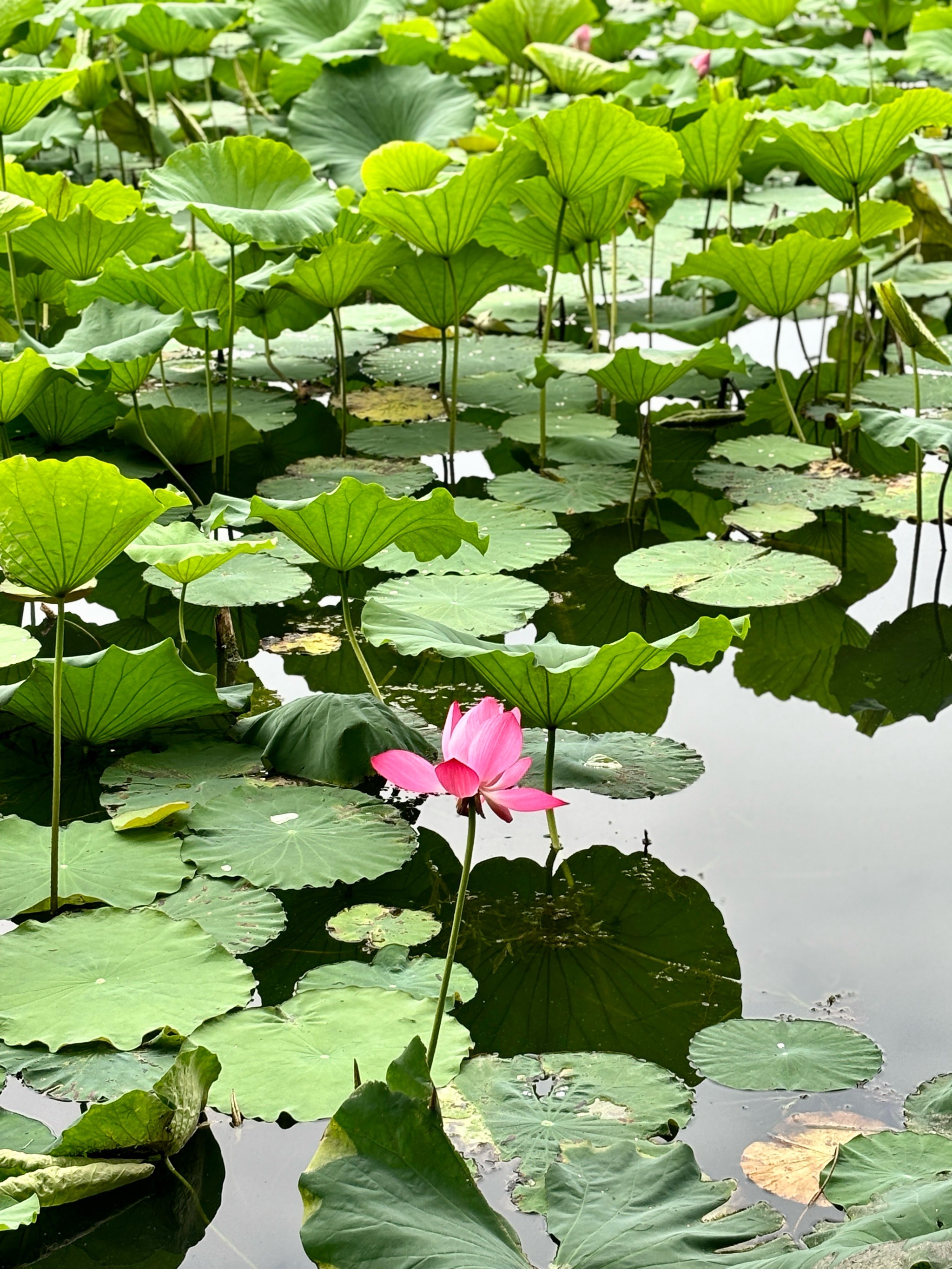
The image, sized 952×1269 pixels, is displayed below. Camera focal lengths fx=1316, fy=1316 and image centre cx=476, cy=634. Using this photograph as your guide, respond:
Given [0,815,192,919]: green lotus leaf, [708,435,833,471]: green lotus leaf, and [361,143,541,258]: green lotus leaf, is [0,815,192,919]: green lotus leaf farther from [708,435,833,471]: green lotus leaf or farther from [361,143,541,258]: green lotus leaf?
[708,435,833,471]: green lotus leaf

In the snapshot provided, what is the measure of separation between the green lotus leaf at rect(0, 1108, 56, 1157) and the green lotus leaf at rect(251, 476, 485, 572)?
0.77 meters

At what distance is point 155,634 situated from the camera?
7.68ft

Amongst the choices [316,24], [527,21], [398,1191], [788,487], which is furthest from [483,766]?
[316,24]

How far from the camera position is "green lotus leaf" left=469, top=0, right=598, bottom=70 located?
4.45 meters

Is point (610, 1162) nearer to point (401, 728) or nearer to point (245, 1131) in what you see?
point (245, 1131)

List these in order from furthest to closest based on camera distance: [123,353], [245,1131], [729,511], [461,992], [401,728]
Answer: [729,511] → [123,353] → [401,728] → [461,992] → [245,1131]

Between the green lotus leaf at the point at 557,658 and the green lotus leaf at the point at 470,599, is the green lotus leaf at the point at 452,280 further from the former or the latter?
the green lotus leaf at the point at 557,658

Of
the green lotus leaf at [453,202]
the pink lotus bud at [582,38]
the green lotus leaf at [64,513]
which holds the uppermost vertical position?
the pink lotus bud at [582,38]

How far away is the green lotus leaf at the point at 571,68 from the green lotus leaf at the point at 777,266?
0.78 m

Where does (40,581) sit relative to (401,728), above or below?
above

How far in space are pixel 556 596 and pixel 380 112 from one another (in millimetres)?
2159

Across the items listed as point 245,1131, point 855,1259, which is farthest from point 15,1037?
point 855,1259

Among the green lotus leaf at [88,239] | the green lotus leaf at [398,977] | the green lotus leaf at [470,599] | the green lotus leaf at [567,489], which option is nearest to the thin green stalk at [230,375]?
the green lotus leaf at [88,239]

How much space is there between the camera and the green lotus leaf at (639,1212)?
3.05 ft
